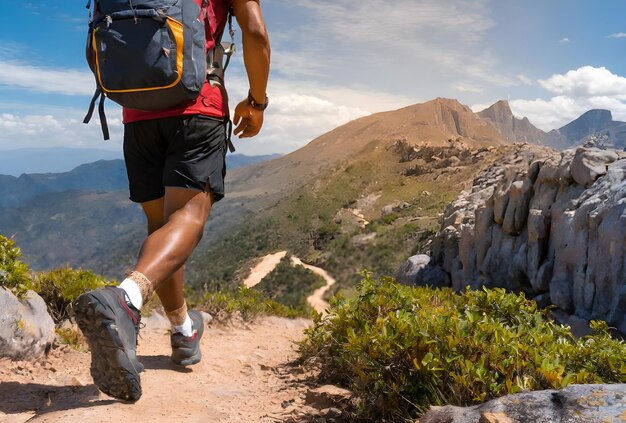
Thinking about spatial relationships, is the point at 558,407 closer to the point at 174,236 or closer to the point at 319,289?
the point at 174,236

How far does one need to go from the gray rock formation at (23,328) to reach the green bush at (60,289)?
0.63 m

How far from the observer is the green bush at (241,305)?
617 cm

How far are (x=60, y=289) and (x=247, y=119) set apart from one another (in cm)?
284

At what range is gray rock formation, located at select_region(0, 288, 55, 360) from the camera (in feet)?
12.2

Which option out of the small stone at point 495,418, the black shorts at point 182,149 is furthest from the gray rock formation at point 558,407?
the black shorts at point 182,149

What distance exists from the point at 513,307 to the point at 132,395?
269 cm

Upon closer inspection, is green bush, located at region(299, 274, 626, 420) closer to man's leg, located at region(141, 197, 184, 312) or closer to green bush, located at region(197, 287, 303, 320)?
man's leg, located at region(141, 197, 184, 312)

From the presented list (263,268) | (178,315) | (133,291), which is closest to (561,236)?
(178,315)

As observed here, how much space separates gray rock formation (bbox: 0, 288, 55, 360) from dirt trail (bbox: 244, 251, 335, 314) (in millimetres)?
25124

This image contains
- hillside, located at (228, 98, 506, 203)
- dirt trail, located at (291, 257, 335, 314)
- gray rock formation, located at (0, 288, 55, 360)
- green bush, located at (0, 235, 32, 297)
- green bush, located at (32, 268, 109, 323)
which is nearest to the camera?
gray rock formation, located at (0, 288, 55, 360)

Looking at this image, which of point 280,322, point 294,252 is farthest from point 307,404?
point 294,252

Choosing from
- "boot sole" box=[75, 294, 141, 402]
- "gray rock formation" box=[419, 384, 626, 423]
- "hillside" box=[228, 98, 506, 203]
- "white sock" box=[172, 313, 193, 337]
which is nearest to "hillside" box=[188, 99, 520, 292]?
"hillside" box=[228, 98, 506, 203]

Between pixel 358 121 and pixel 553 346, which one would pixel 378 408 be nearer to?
pixel 553 346

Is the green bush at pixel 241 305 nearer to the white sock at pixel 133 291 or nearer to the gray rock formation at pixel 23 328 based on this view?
the gray rock formation at pixel 23 328
